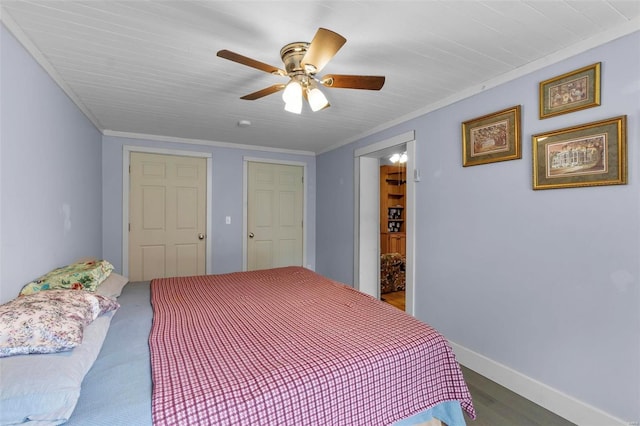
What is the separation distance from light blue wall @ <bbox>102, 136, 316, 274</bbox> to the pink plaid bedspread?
2.17 metres

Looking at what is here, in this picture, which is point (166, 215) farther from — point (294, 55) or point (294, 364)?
point (294, 364)

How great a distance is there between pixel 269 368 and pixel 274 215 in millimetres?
3438

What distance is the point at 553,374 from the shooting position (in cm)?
188

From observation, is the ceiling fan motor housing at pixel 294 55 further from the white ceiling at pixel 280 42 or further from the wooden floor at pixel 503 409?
the wooden floor at pixel 503 409

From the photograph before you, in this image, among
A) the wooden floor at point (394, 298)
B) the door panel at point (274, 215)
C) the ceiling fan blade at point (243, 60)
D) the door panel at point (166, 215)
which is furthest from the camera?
the door panel at point (274, 215)

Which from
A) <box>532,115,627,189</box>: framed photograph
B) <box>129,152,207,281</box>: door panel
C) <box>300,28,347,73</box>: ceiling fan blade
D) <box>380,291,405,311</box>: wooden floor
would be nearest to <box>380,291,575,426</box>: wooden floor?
<box>532,115,627,189</box>: framed photograph

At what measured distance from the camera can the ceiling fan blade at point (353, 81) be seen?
1588 mm

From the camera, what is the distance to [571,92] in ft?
5.89

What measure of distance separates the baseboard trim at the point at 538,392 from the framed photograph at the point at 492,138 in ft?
5.02

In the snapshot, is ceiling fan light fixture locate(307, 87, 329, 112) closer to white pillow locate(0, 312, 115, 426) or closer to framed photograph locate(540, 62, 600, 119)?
framed photograph locate(540, 62, 600, 119)

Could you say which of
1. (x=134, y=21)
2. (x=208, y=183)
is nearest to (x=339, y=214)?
(x=208, y=183)

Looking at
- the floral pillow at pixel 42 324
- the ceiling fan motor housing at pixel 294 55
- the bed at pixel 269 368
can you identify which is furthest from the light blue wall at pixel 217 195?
the ceiling fan motor housing at pixel 294 55

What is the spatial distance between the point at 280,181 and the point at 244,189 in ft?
1.91

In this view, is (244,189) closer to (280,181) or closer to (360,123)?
(280,181)
